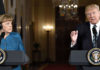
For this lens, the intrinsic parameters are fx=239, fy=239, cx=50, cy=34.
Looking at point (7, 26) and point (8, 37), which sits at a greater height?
point (7, 26)

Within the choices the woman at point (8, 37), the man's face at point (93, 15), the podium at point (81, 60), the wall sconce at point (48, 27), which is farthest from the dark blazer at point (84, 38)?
the wall sconce at point (48, 27)

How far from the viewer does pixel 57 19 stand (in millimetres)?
15859

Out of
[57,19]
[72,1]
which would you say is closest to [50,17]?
[57,19]

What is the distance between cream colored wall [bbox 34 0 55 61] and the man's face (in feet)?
45.0

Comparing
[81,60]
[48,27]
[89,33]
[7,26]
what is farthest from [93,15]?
[48,27]

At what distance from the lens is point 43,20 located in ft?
52.3

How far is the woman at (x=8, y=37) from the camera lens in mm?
2105

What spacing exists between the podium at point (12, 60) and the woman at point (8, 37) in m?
0.37

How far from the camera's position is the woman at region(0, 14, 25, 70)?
82.9 inches

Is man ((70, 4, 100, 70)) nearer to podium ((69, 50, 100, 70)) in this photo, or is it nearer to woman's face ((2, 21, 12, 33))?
podium ((69, 50, 100, 70))

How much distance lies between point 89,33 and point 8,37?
2.41 feet

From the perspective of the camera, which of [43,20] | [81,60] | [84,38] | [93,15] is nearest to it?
[81,60]

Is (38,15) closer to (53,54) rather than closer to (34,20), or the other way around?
(34,20)

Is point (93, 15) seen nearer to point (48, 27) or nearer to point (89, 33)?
point (89, 33)
